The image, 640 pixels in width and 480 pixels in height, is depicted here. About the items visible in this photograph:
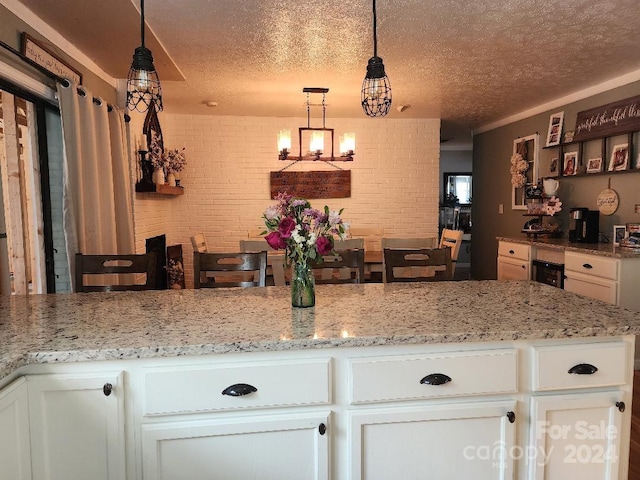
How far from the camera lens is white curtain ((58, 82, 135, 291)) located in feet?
9.02

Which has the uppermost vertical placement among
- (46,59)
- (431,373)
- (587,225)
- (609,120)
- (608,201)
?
(46,59)

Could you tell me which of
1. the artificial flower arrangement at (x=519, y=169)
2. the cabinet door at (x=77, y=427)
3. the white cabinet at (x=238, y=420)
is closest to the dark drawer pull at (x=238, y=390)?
the white cabinet at (x=238, y=420)

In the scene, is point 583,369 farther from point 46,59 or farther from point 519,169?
point 519,169

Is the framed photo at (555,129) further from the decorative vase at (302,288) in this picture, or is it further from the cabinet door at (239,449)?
the cabinet door at (239,449)

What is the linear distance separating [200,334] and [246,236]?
4.25m

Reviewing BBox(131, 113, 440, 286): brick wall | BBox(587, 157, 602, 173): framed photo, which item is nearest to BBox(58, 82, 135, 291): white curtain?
BBox(131, 113, 440, 286): brick wall

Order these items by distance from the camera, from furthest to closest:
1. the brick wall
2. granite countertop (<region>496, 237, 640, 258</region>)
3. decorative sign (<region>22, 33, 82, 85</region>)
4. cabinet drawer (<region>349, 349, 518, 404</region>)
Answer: the brick wall, granite countertop (<region>496, 237, 640, 258</region>), decorative sign (<region>22, 33, 82, 85</region>), cabinet drawer (<region>349, 349, 518, 404</region>)

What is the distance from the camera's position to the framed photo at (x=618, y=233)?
11.7 ft

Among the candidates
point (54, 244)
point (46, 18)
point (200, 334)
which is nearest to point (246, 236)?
point (54, 244)

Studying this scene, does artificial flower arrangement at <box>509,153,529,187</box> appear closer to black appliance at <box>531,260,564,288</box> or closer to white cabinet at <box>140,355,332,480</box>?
black appliance at <box>531,260,564,288</box>

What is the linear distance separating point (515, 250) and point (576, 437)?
3.12m

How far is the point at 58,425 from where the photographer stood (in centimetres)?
117

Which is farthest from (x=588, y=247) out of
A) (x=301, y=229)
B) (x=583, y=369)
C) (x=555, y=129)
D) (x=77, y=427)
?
(x=77, y=427)

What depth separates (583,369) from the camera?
132 centimetres
